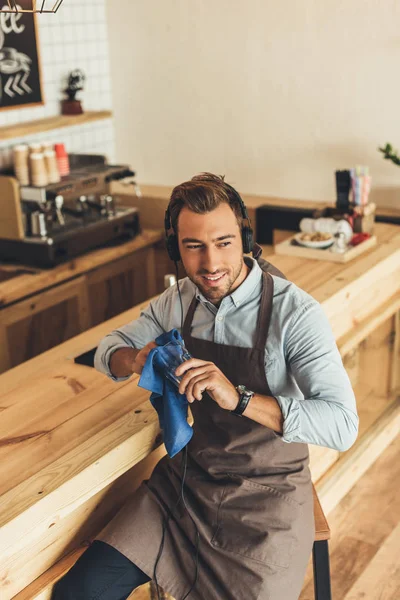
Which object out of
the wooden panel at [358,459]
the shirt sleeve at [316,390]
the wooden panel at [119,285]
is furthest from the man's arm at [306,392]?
the wooden panel at [119,285]

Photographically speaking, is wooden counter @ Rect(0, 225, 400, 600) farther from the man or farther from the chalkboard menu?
the chalkboard menu

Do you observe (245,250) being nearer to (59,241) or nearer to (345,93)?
(59,241)

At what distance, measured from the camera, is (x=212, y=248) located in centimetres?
184

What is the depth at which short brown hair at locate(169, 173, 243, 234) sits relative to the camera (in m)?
1.83

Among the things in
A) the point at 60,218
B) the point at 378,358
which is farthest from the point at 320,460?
the point at 60,218

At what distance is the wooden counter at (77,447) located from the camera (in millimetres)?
1687

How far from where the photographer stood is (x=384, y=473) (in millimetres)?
3434

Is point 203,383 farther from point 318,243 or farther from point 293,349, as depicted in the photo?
point 318,243

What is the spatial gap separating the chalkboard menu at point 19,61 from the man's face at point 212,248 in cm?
260

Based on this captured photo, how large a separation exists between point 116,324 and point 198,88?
7.43ft

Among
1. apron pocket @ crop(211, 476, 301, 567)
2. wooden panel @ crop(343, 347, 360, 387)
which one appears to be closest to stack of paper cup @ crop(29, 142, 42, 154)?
wooden panel @ crop(343, 347, 360, 387)

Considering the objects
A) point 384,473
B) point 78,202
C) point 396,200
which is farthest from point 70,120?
point 384,473

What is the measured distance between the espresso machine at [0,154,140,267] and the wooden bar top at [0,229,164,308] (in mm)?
40

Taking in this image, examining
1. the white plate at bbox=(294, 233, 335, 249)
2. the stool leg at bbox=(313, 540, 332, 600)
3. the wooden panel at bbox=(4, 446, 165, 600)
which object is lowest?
the stool leg at bbox=(313, 540, 332, 600)
